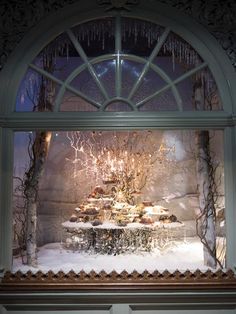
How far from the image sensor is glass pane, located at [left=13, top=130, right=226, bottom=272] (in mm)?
2408

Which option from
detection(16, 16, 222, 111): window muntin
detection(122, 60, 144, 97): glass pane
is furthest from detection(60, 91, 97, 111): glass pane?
detection(122, 60, 144, 97): glass pane

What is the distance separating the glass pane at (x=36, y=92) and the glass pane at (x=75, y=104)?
0.23 ft

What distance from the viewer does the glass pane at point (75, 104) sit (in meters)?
→ 2.42

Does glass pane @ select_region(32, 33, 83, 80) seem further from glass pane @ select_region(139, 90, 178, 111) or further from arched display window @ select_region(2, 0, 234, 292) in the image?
glass pane @ select_region(139, 90, 178, 111)

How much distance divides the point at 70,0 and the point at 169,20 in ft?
1.96

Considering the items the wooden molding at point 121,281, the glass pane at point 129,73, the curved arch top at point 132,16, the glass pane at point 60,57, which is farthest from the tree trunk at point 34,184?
the glass pane at point 129,73

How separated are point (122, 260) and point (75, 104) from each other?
0.97 meters

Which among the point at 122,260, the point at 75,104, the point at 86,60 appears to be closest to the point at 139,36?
the point at 86,60

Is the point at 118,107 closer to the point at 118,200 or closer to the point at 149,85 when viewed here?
the point at 149,85

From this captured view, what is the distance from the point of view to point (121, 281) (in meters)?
2.26

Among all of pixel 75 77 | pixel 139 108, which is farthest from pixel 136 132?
pixel 75 77

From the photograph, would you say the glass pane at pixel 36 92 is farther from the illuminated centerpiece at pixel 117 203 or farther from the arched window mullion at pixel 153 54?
the arched window mullion at pixel 153 54

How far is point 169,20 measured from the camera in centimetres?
243

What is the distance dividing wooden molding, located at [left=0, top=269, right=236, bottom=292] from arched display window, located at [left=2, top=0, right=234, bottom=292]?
0.24 ft
